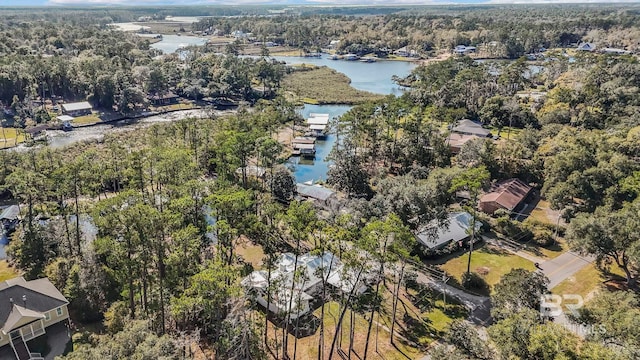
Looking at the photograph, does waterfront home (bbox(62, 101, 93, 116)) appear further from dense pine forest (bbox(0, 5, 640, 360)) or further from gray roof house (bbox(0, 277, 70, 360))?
gray roof house (bbox(0, 277, 70, 360))

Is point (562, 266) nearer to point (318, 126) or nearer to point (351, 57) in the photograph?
point (318, 126)

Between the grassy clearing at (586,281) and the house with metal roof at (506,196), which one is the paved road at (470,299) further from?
the house with metal roof at (506,196)

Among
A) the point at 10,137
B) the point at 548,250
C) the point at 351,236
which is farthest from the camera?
the point at 10,137

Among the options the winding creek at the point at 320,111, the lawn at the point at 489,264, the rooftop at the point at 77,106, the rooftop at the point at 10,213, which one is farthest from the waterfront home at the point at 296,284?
Answer: the rooftop at the point at 77,106

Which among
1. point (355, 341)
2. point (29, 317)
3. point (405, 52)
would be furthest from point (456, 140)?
point (405, 52)

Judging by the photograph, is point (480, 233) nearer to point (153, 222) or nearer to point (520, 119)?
point (153, 222)

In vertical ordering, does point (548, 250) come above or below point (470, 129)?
below

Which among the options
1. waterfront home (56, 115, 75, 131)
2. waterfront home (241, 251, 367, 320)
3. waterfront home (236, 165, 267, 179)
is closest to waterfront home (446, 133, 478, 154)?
waterfront home (236, 165, 267, 179)
